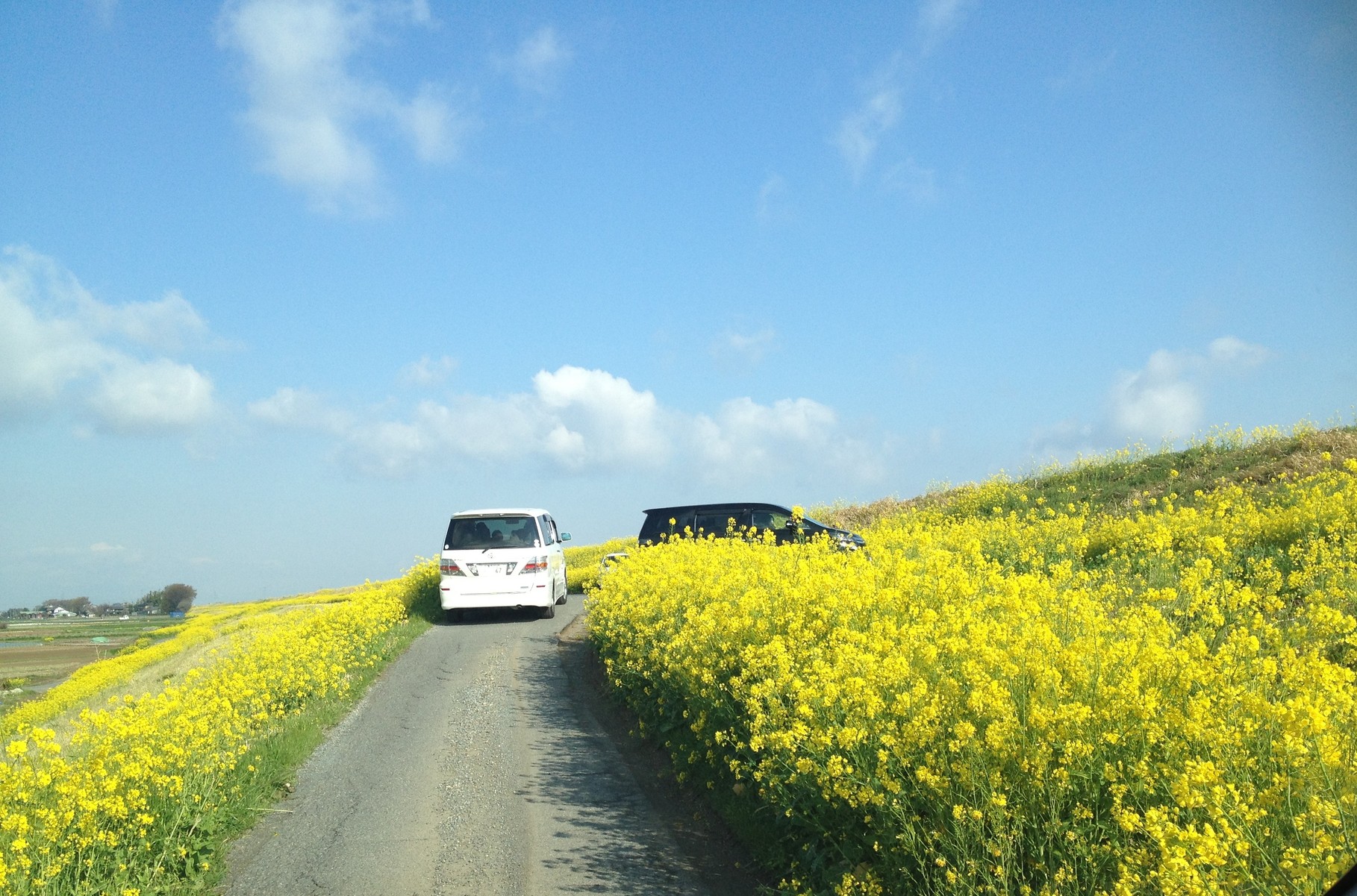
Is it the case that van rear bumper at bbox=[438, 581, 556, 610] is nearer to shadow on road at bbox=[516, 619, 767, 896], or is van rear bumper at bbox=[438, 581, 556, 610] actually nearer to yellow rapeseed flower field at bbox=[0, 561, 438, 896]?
shadow on road at bbox=[516, 619, 767, 896]

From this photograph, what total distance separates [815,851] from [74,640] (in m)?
64.0

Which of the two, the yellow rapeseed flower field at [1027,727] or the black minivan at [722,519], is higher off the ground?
the black minivan at [722,519]

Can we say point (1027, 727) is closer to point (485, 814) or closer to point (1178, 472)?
point (485, 814)

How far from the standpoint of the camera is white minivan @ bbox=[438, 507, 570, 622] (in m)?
15.9

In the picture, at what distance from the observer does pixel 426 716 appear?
30.1 feet

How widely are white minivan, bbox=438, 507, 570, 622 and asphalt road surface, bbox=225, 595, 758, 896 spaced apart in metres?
5.73

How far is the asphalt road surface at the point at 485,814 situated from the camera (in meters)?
5.18

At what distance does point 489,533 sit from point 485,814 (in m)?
10.3

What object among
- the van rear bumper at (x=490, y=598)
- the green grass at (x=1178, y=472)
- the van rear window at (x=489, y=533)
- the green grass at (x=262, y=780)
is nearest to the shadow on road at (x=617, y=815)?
the green grass at (x=262, y=780)

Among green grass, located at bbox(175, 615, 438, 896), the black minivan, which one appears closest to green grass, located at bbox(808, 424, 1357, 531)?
the black minivan

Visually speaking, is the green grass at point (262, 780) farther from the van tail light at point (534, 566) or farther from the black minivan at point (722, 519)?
the black minivan at point (722, 519)

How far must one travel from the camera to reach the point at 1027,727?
379 cm

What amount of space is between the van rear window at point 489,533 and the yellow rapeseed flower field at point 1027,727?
882cm

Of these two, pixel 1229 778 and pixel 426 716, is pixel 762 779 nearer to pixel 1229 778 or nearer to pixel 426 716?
pixel 1229 778
